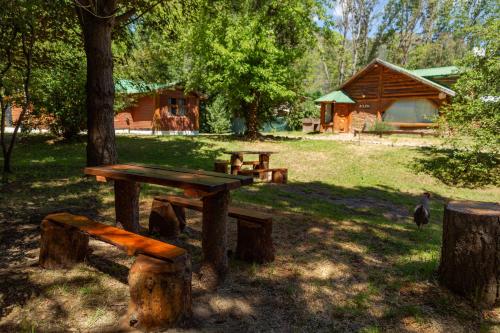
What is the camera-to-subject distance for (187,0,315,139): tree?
712 inches

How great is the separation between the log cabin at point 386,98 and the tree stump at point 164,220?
23.5m

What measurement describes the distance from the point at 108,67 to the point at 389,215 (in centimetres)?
719

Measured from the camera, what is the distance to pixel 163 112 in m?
25.1

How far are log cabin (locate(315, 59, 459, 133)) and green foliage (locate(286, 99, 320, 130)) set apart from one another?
3.38 m

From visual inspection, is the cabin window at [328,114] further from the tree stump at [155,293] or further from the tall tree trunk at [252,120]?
the tree stump at [155,293]

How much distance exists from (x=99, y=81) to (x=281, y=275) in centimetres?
618

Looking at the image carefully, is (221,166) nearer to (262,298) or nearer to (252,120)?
(262,298)

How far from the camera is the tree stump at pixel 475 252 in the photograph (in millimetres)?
3143

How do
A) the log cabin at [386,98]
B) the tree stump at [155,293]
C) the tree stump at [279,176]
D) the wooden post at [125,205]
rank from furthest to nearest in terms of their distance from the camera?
the log cabin at [386,98], the tree stump at [279,176], the wooden post at [125,205], the tree stump at [155,293]

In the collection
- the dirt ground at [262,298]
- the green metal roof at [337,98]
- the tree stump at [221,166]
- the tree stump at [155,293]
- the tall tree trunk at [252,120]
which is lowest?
the dirt ground at [262,298]

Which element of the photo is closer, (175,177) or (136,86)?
(175,177)

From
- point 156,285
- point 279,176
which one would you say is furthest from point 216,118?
point 156,285

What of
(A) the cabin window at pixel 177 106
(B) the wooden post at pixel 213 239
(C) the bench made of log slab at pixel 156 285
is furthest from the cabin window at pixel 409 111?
(C) the bench made of log slab at pixel 156 285

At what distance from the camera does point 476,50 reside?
41.6 feet
